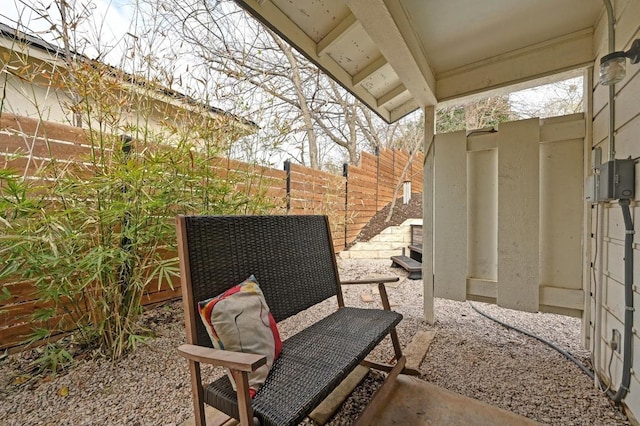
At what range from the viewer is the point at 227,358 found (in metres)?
0.82

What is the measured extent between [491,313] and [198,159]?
275 centimetres

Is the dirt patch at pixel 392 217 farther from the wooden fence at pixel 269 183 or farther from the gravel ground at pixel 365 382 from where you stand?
the gravel ground at pixel 365 382

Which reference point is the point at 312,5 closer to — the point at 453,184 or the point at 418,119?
the point at 453,184

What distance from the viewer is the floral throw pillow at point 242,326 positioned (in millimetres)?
992

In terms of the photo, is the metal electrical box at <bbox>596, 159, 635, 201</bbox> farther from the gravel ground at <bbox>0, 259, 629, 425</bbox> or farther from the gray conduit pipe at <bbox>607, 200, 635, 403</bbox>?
the gravel ground at <bbox>0, 259, 629, 425</bbox>

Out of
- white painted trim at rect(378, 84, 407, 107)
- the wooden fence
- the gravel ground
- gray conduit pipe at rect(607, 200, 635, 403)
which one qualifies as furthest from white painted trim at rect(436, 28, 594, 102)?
the gravel ground

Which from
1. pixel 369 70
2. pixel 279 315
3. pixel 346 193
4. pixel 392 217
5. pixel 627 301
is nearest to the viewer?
pixel 627 301

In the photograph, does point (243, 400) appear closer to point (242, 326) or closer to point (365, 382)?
point (242, 326)

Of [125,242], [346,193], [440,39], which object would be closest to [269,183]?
[125,242]

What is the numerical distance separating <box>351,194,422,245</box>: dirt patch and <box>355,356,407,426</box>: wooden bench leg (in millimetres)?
4083

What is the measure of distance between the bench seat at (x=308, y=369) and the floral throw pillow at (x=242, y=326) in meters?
0.05

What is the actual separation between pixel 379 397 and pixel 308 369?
49 cm

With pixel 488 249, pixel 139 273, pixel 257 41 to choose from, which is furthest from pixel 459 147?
pixel 257 41

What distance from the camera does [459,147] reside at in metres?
2.09
